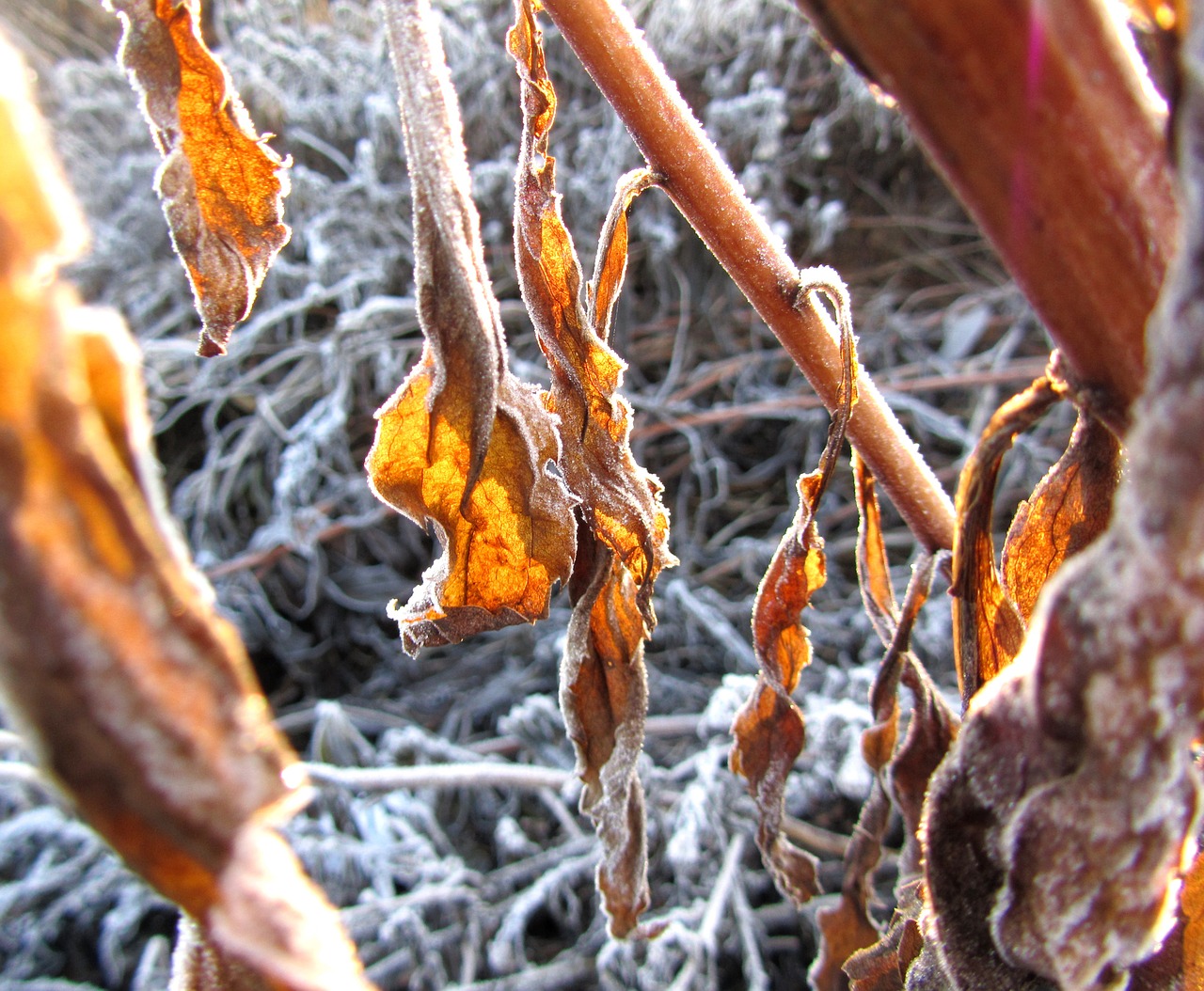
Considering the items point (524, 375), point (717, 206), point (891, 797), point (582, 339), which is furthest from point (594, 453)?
point (524, 375)

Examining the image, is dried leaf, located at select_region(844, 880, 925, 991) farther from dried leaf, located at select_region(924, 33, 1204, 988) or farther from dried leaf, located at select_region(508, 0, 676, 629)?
dried leaf, located at select_region(508, 0, 676, 629)

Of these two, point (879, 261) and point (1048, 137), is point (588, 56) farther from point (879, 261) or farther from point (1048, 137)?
point (879, 261)

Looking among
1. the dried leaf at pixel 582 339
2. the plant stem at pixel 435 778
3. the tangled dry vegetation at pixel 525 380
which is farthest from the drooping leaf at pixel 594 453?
the plant stem at pixel 435 778

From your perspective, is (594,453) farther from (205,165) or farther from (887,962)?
(887,962)

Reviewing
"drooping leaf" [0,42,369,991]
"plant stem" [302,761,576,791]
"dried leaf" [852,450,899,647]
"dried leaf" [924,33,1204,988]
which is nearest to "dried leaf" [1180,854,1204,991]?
"dried leaf" [924,33,1204,988]

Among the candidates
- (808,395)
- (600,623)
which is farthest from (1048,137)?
(808,395)

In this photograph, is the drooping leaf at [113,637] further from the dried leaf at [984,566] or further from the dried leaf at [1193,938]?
the dried leaf at [1193,938]
